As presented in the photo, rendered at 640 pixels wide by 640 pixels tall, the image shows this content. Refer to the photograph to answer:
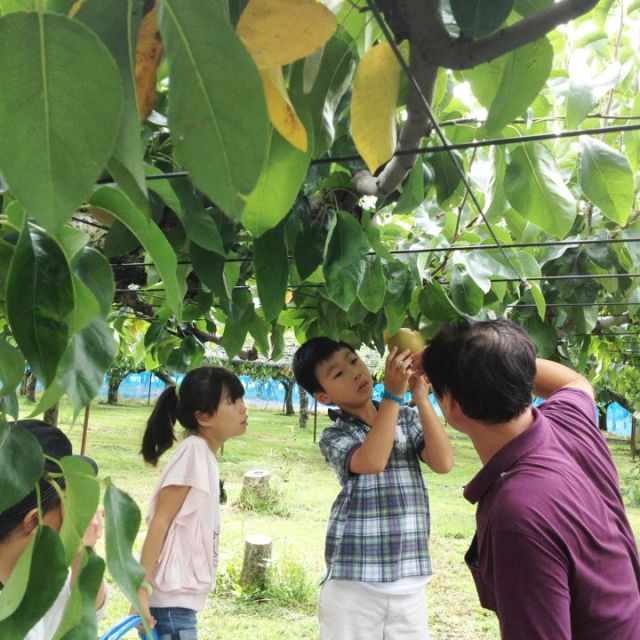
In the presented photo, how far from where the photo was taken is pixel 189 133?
8.5 inches

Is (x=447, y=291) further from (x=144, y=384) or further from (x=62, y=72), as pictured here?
(x=144, y=384)

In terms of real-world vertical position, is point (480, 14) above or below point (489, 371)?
above

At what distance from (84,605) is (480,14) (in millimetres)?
384

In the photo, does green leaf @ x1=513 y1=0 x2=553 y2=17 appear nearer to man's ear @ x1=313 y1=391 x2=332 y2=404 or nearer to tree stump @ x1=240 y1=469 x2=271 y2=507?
man's ear @ x1=313 y1=391 x2=332 y2=404

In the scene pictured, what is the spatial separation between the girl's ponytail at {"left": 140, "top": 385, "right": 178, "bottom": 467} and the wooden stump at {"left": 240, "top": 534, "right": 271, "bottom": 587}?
1.72m

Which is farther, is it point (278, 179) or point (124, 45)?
point (278, 179)

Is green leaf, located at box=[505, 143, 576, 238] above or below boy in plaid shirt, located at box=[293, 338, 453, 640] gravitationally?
above

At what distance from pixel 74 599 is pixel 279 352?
1142mm

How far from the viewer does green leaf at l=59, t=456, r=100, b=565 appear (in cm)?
42

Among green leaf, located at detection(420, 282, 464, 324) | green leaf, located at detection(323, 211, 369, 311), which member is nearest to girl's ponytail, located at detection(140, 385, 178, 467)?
green leaf, located at detection(420, 282, 464, 324)

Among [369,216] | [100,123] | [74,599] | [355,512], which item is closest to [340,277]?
[369,216]

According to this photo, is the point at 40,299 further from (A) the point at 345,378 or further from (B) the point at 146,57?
(A) the point at 345,378

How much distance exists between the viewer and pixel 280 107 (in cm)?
25

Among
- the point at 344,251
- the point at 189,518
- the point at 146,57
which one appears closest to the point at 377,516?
the point at 189,518
